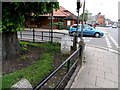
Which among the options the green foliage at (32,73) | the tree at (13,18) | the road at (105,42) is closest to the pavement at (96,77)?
the green foliage at (32,73)

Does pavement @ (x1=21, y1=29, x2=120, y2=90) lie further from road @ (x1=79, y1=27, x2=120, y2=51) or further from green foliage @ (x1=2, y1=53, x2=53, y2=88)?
road @ (x1=79, y1=27, x2=120, y2=51)

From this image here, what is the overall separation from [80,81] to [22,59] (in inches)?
114

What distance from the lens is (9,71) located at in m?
6.27

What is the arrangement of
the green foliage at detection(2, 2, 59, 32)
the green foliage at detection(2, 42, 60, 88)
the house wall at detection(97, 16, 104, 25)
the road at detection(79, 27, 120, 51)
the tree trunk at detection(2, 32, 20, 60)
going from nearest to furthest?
the green foliage at detection(2, 42, 60, 88) < the green foliage at detection(2, 2, 59, 32) < the tree trunk at detection(2, 32, 20, 60) < the road at detection(79, 27, 120, 51) < the house wall at detection(97, 16, 104, 25)

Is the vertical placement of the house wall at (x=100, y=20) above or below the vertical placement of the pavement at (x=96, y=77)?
above

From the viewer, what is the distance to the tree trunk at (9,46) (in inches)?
296

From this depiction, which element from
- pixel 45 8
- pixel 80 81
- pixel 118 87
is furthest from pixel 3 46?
pixel 118 87

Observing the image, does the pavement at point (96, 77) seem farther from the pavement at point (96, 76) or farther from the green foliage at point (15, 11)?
the green foliage at point (15, 11)

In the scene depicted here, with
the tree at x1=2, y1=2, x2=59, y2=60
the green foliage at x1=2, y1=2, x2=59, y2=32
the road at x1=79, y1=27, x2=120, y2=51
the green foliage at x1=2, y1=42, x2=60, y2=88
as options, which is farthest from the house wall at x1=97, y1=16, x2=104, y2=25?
the green foliage at x1=2, y1=42, x2=60, y2=88

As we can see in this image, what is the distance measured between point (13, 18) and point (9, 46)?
4.28 ft

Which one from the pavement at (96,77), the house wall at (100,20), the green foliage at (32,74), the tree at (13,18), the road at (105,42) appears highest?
the house wall at (100,20)

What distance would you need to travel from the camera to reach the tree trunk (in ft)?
24.7

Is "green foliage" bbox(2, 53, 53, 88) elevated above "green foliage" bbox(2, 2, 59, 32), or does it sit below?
below

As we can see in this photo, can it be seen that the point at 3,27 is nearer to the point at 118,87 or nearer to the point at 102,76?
the point at 102,76
